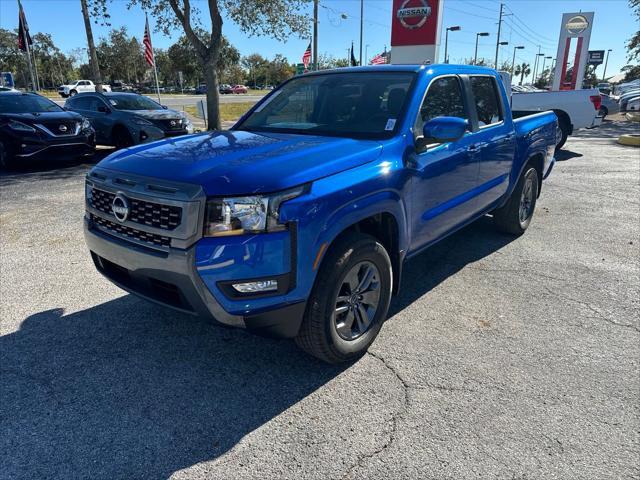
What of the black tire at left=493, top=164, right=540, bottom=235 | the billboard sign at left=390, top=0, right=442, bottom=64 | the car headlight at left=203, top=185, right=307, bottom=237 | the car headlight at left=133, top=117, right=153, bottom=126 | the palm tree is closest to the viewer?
the car headlight at left=203, top=185, right=307, bottom=237

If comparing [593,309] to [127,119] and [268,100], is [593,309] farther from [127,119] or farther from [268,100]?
[127,119]

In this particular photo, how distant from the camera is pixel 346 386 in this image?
288 centimetres

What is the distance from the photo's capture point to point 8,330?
3484 mm

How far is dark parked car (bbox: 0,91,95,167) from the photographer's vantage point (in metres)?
9.09

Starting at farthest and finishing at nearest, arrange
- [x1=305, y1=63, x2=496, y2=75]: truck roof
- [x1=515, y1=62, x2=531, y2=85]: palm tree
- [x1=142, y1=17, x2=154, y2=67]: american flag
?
[x1=515, y1=62, x2=531, y2=85]: palm tree
[x1=142, y1=17, x2=154, y2=67]: american flag
[x1=305, y1=63, x2=496, y2=75]: truck roof

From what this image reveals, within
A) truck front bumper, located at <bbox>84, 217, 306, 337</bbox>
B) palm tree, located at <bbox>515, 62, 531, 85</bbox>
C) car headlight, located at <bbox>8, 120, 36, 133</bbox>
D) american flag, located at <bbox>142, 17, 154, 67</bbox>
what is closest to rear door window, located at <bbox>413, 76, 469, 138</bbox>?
truck front bumper, located at <bbox>84, 217, 306, 337</bbox>

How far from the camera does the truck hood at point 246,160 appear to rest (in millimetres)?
2451

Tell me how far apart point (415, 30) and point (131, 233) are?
41.8ft

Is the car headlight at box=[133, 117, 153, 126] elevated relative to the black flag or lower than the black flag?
lower

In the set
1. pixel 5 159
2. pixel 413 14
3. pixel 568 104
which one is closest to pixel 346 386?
pixel 5 159

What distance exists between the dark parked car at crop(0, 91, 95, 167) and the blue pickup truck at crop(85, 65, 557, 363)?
7.02 meters

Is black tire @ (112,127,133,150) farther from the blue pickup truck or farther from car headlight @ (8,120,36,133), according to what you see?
the blue pickup truck

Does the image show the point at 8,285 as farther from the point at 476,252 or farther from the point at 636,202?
the point at 636,202

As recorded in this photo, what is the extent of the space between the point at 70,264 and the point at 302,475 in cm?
365
